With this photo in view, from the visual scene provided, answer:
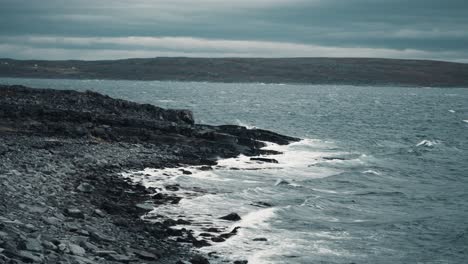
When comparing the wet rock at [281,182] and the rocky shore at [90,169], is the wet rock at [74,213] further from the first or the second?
the wet rock at [281,182]

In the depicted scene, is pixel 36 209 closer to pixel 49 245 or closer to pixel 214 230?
pixel 49 245

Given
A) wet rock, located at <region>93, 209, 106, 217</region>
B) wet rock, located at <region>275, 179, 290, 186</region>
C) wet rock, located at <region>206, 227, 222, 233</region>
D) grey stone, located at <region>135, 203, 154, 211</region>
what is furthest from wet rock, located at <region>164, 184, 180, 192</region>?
wet rock, located at <region>93, 209, 106, 217</region>

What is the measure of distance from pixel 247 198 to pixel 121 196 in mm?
6359

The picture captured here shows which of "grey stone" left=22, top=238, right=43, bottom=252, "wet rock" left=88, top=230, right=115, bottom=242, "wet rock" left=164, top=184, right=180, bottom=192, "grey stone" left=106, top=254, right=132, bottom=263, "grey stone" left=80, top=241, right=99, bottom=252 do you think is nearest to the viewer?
"grey stone" left=22, top=238, right=43, bottom=252

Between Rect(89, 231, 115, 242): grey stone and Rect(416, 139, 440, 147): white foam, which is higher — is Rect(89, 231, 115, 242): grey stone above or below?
above

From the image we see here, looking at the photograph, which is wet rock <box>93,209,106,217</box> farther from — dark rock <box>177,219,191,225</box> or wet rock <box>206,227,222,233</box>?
wet rock <box>206,227,222,233</box>

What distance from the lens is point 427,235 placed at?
2383cm

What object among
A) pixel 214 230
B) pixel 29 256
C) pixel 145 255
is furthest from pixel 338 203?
pixel 29 256

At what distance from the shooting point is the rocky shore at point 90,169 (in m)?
16.3

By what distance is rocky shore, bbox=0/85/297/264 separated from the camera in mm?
16281

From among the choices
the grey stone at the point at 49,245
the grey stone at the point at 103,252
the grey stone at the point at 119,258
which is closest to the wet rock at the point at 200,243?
the grey stone at the point at 119,258

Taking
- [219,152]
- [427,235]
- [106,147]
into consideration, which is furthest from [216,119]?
[427,235]

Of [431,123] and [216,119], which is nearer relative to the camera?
[216,119]

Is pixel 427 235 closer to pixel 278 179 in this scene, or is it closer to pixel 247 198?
pixel 247 198
